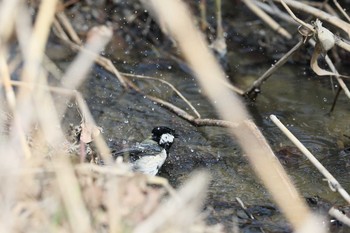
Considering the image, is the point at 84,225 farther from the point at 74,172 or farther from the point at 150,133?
the point at 150,133

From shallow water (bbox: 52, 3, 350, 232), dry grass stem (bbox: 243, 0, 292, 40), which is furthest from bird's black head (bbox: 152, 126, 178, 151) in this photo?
dry grass stem (bbox: 243, 0, 292, 40)

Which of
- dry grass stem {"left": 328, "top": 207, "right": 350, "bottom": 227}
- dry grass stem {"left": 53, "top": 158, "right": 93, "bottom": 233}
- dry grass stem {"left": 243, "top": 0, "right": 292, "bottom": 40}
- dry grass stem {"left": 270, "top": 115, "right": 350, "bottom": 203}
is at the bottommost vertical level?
dry grass stem {"left": 53, "top": 158, "right": 93, "bottom": 233}

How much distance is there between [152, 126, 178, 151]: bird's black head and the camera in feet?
17.8

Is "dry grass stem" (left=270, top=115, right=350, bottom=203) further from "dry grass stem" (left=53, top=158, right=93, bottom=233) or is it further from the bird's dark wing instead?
the bird's dark wing

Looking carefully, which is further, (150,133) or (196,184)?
(150,133)

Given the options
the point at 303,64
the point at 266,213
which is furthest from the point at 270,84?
the point at 266,213

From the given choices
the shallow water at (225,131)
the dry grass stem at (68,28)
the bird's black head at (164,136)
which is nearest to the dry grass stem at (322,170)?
the shallow water at (225,131)

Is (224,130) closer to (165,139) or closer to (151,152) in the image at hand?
(165,139)

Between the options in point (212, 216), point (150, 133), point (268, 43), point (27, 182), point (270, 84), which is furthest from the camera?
point (268, 43)

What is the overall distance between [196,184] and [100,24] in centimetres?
493

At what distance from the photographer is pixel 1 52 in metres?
2.91

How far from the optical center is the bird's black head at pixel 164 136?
17.8 ft

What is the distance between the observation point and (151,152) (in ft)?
17.1

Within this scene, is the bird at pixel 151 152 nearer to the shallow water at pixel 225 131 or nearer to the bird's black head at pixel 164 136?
the bird's black head at pixel 164 136
